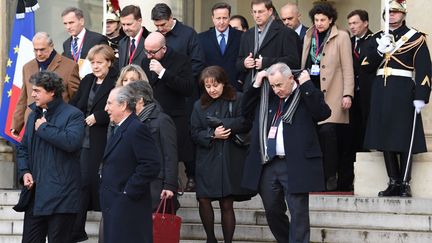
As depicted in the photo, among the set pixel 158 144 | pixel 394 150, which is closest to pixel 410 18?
pixel 394 150

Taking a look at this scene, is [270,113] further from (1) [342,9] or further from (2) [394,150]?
(1) [342,9]

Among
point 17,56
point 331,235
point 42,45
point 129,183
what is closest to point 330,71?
point 331,235

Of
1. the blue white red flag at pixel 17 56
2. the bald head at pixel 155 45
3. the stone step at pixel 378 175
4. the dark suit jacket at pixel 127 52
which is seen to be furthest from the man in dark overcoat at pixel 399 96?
the blue white red flag at pixel 17 56

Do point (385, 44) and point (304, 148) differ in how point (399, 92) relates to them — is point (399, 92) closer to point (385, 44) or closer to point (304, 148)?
point (385, 44)

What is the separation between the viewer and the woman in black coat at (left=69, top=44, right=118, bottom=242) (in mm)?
11453

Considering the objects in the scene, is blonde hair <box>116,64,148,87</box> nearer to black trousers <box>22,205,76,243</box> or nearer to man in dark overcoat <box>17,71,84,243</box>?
man in dark overcoat <box>17,71,84,243</box>

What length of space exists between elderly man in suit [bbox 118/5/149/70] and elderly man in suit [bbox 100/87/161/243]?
3044 millimetres

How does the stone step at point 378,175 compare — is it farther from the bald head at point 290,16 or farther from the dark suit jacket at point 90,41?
the dark suit jacket at point 90,41

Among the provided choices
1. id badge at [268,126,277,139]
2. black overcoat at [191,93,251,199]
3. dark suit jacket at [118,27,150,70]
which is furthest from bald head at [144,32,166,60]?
id badge at [268,126,277,139]

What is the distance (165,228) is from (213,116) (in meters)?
1.53

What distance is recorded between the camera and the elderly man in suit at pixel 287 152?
10.3 meters

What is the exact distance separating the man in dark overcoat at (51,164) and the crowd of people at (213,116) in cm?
1

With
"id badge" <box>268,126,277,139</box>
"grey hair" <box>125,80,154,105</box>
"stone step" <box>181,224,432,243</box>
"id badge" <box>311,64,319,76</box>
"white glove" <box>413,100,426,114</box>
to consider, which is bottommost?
"stone step" <box>181,224,432,243</box>

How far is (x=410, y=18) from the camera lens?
12461mm
